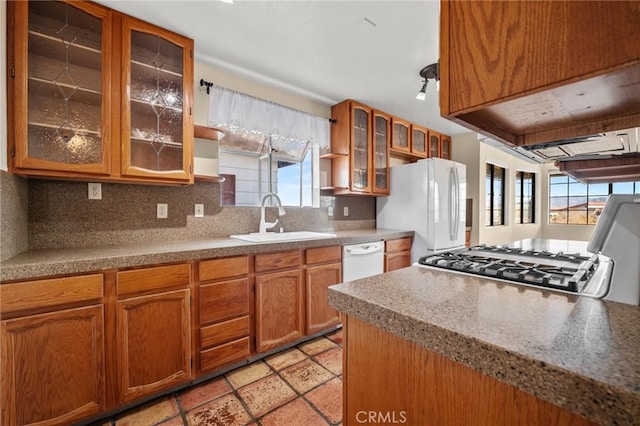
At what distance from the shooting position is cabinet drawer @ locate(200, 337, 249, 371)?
6.01 feet

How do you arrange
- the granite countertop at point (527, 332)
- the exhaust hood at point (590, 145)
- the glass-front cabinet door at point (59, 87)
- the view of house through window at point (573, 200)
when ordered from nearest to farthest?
1. the granite countertop at point (527, 332)
2. the exhaust hood at point (590, 145)
3. the glass-front cabinet door at point (59, 87)
4. the view of house through window at point (573, 200)

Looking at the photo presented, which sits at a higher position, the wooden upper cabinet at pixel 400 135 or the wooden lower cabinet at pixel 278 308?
the wooden upper cabinet at pixel 400 135

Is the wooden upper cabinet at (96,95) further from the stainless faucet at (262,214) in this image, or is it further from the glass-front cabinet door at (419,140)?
the glass-front cabinet door at (419,140)

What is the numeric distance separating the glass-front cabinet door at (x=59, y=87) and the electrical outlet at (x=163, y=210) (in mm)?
506

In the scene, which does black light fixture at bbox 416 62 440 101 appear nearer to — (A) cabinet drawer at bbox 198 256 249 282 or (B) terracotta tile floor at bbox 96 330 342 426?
(A) cabinet drawer at bbox 198 256 249 282

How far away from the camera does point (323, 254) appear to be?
95.6 inches

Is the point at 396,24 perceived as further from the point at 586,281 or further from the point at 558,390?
the point at 558,390

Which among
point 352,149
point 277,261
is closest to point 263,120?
point 352,149

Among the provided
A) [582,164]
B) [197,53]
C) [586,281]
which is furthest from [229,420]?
[197,53]

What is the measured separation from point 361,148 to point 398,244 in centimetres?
118

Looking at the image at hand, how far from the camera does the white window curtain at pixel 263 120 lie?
2375 mm

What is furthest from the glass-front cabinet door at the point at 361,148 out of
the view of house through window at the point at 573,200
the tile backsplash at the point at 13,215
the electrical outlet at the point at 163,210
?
the view of house through window at the point at 573,200

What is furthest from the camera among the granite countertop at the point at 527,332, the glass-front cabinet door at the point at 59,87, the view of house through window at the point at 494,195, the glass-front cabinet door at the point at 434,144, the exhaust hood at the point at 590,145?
the view of house through window at the point at 494,195

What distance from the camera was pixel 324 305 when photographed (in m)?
2.46
